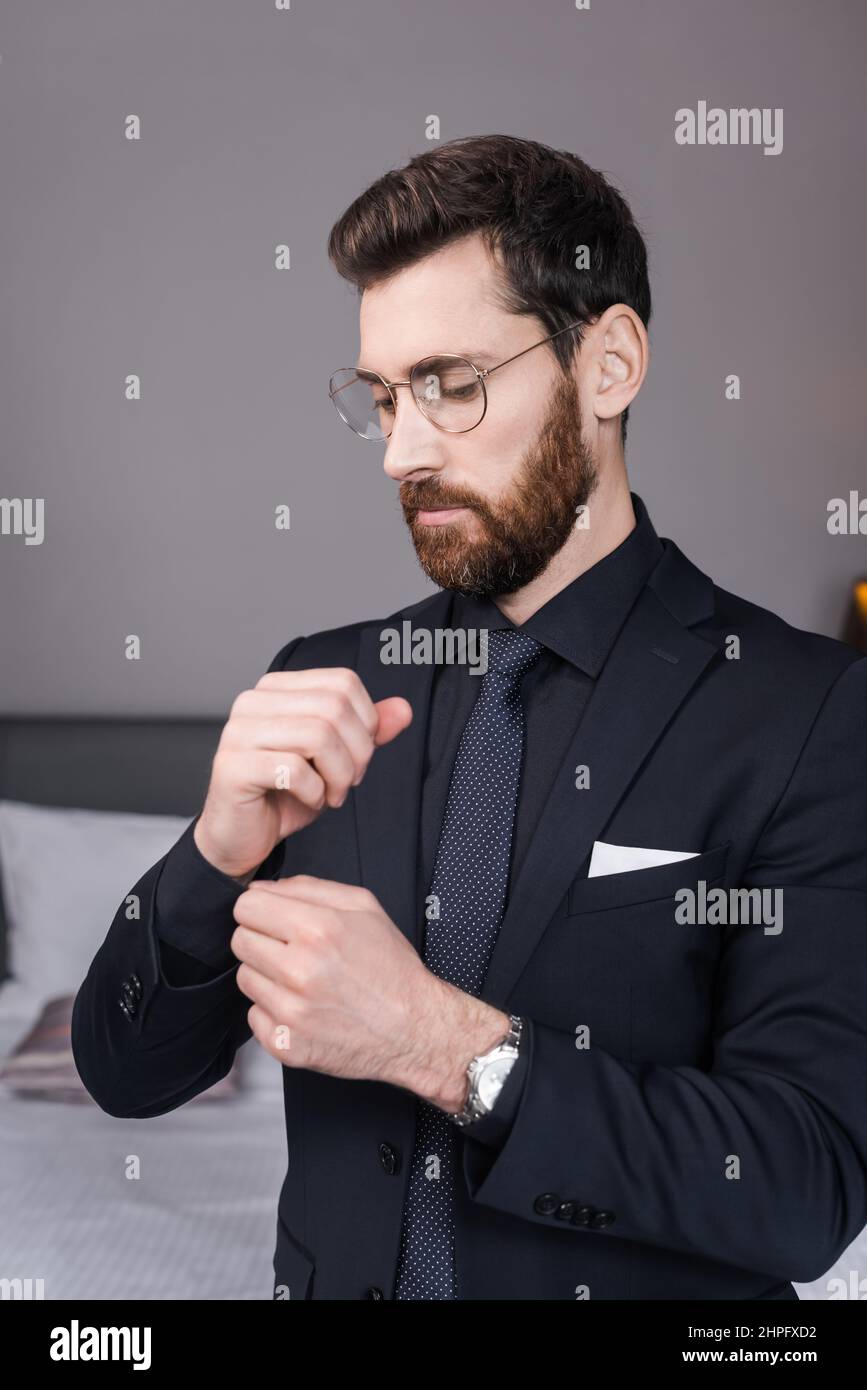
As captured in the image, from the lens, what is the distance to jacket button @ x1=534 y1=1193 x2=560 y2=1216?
2.85 feet

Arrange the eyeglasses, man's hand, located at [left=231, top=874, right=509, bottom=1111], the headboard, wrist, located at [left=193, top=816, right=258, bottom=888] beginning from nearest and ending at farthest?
man's hand, located at [left=231, top=874, right=509, bottom=1111], wrist, located at [left=193, top=816, right=258, bottom=888], the eyeglasses, the headboard

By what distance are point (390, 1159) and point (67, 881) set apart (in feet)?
5.65

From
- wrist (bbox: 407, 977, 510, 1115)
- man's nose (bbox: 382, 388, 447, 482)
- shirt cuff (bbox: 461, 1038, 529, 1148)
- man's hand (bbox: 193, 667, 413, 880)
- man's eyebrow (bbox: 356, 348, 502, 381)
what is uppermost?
man's eyebrow (bbox: 356, 348, 502, 381)

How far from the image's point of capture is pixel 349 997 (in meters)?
0.83

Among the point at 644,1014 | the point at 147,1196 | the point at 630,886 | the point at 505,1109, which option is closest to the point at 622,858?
the point at 630,886

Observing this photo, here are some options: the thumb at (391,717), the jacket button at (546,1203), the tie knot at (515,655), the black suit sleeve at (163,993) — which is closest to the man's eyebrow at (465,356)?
the tie knot at (515,655)

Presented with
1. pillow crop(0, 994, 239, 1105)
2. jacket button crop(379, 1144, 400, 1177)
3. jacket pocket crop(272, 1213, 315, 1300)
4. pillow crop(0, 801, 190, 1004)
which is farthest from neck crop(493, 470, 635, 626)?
pillow crop(0, 801, 190, 1004)

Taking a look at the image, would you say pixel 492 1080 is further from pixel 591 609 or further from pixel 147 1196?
pixel 147 1196

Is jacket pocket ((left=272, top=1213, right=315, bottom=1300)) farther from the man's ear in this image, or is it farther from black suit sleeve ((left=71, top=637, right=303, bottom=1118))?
the man's ear

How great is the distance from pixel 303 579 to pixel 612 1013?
182cm

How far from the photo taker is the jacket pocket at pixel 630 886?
98 centimetres

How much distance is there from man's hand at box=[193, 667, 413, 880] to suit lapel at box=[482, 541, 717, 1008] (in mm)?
175
